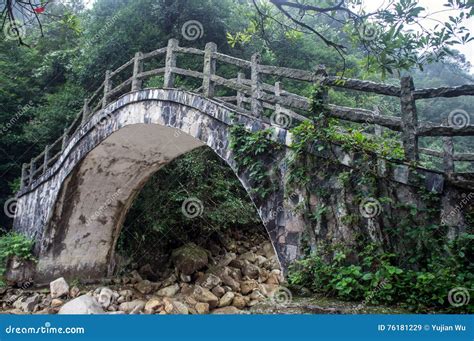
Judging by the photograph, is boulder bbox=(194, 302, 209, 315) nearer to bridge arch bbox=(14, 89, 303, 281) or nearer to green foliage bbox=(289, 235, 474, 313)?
bridge arch bbox=(14, 89, 303, 281)

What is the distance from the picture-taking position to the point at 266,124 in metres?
5.32

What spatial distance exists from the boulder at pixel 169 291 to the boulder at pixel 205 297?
0.62 metres

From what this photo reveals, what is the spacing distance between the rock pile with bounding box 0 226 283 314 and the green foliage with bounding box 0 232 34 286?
2.64 ft

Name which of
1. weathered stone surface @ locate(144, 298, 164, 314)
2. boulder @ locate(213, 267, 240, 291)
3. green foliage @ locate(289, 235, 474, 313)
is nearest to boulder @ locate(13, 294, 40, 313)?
weathered stone surface @ locate(144, 298, 164, 314)

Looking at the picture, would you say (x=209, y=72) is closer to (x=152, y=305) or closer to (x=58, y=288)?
(x=152, y=305)

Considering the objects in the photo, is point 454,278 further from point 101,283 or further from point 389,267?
point 101,283

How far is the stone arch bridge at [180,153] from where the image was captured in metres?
4.02

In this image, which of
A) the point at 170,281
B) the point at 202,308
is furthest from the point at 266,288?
the point at 170,281

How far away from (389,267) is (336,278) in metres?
0.53

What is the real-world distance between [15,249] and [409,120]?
10018 mm

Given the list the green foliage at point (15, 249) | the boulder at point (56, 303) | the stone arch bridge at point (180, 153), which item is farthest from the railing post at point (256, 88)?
the green foliage at point (15, 249)

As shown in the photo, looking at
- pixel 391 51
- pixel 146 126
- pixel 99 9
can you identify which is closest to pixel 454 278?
pixel 391 51

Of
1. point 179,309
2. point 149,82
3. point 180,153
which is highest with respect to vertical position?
point 149,82

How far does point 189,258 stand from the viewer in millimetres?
10570
